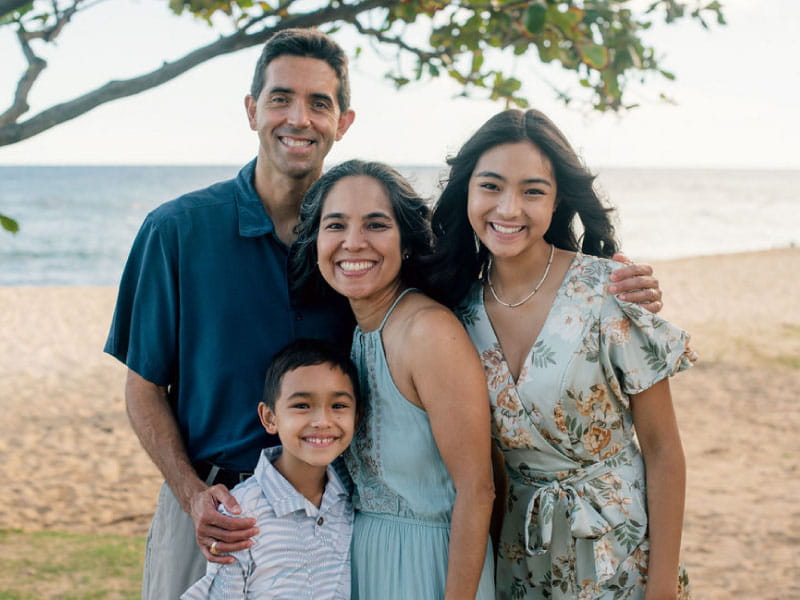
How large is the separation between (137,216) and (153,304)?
136 ft

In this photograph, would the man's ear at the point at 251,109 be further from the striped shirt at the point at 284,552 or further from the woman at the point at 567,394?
the striped shirt at the point at 284,552

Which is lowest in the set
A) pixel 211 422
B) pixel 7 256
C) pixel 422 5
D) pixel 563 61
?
pixel 211 422

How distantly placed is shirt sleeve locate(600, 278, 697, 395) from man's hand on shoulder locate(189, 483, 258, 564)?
111cm

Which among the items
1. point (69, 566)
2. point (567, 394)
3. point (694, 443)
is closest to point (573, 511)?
point (567, 394)

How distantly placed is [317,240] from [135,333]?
2.33 feet

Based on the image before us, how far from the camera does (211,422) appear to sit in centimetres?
273

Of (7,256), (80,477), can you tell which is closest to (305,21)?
(80,477)

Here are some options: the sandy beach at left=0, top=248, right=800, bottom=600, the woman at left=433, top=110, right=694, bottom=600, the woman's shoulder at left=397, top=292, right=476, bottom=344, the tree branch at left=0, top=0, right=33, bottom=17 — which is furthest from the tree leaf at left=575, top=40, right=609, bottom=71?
the sandy beach at left=0, top=248, right=800, bottom=600

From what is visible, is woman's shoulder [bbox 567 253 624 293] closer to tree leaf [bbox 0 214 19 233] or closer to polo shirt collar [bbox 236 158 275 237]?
polo shirt collar [bbox 236 158 275 237]

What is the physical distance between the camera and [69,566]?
5.15 m

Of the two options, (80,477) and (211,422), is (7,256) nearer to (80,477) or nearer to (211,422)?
(80,477)

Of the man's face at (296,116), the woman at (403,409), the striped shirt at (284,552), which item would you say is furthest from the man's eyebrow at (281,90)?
the striped shirt at (284,552)

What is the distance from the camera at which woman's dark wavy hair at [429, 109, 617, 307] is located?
2492 millimetres

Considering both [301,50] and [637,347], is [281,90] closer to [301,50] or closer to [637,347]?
[301,50]
